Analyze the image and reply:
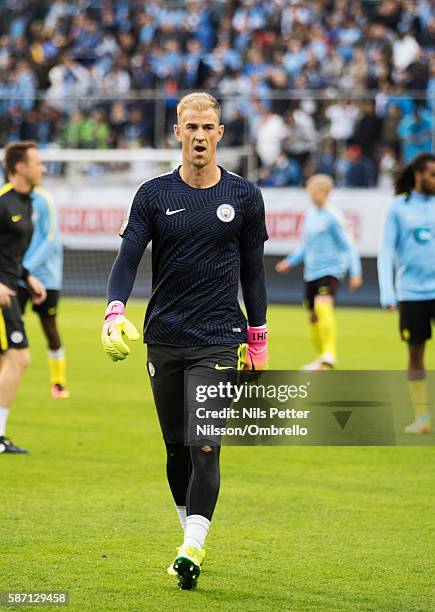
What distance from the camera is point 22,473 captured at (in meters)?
9.32

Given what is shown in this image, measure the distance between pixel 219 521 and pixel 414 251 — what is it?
4.01 meters

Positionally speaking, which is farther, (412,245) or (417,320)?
(412,245)

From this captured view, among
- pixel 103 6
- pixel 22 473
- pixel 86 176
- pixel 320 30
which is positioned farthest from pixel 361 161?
pixel 22 473

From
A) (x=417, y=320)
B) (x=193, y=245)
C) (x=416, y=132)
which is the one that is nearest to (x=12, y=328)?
(x=417, y=320)

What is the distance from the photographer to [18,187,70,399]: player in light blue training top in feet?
42.8

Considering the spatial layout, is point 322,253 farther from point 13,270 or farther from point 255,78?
point 255,78

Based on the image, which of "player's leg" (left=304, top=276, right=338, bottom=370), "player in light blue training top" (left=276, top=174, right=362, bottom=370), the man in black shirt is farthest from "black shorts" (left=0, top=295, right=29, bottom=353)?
"player in light blue training top" (left=276, top=174, right=362, bottom=370)

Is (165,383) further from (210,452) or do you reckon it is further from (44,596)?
(44,596)

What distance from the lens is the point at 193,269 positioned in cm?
607

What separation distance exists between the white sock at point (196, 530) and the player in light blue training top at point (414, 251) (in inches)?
204

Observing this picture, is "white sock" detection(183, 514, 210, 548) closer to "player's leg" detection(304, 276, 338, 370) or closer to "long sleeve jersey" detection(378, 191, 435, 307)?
"long sleeve jersey" detection(378, 191, 435, 307)

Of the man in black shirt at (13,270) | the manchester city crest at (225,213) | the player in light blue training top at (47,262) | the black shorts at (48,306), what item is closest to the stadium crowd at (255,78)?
the player in light blue training top at (47,262)

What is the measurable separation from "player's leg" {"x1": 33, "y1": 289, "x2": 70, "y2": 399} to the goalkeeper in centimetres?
694

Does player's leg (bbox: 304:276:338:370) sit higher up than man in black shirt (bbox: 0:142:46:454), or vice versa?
man in black shirt (bbox: 0:142:46:454)
